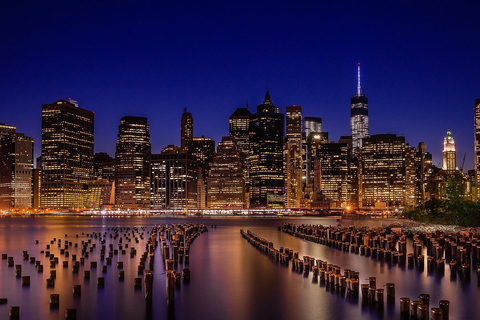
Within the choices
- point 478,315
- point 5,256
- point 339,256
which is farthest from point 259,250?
point 478,315

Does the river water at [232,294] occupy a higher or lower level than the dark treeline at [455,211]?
lower

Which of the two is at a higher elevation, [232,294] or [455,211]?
[455,211]

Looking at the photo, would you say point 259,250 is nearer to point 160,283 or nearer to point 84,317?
point 160,283

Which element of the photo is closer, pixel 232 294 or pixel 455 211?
→ pixel 232 294

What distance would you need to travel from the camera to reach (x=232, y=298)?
35.6 meters

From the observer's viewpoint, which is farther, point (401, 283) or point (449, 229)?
point (449, 229)

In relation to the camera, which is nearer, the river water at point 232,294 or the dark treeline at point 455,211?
the river water at point 232,294

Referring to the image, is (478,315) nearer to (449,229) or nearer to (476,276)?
(476,276)

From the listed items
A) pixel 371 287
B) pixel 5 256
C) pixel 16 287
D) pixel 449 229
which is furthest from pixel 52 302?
pixel 449 229

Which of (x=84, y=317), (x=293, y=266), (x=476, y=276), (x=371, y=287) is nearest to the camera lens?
(x=84, y=317)

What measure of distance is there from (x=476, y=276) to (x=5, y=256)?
43.8 meters

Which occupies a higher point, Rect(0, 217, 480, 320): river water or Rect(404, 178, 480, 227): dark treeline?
Rect(404, 178, 480, 227): dark treeline

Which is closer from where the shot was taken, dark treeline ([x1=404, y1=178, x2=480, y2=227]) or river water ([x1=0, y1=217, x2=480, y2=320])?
river water ([x1=0, y1=217, x2=480, y2=320])

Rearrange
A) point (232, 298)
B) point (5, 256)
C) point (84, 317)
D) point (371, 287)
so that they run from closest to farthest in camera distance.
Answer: point (84, 317)
point (371, 287)
point (232, 298)
point (5, 256)
